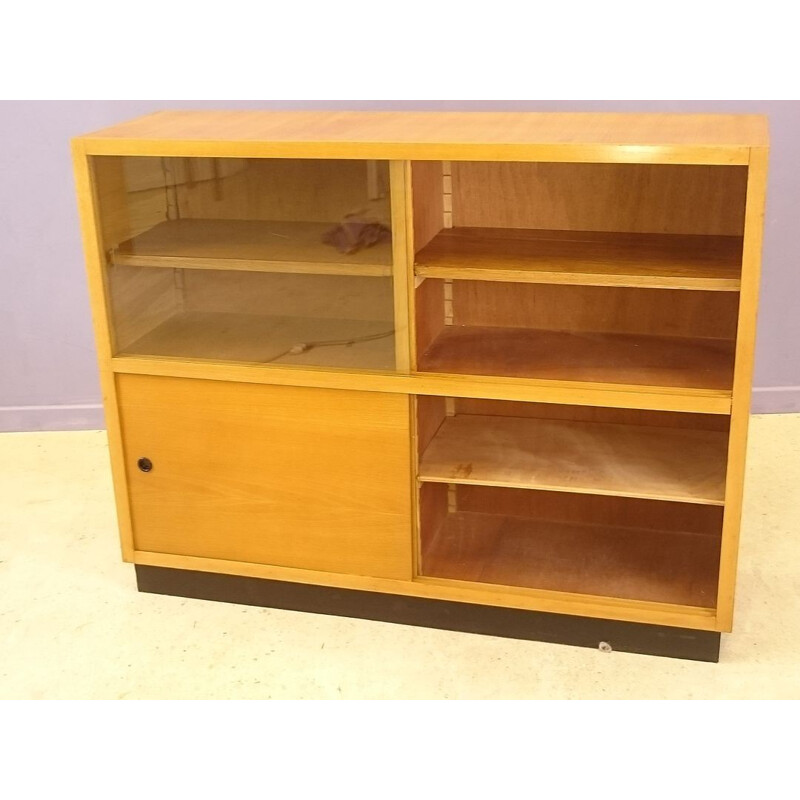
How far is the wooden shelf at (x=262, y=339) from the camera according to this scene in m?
2.54

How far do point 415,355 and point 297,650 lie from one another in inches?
29.9

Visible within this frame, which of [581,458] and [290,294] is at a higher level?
[290,294]

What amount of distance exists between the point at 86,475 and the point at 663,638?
1.93 metres

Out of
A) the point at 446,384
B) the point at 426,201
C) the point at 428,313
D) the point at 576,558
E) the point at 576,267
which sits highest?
the point at 426,201

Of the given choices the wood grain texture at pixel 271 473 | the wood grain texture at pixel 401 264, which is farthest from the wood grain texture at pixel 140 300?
the wood grain texture at pixel 401 264

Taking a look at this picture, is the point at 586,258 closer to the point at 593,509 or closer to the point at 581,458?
the point at 581,458

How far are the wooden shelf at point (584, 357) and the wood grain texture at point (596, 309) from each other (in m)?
0.03

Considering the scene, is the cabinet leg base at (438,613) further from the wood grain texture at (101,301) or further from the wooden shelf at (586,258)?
the wooden shelf at (586,258)

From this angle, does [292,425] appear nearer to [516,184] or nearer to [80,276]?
[516,184]

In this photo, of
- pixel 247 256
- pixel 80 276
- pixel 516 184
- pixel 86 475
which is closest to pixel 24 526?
pixel 86 475

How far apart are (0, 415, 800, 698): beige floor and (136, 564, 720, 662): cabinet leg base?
0.03m

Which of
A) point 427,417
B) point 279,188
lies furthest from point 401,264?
point 427,417

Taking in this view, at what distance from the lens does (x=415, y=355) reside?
250cm

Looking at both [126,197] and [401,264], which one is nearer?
[401,264]
